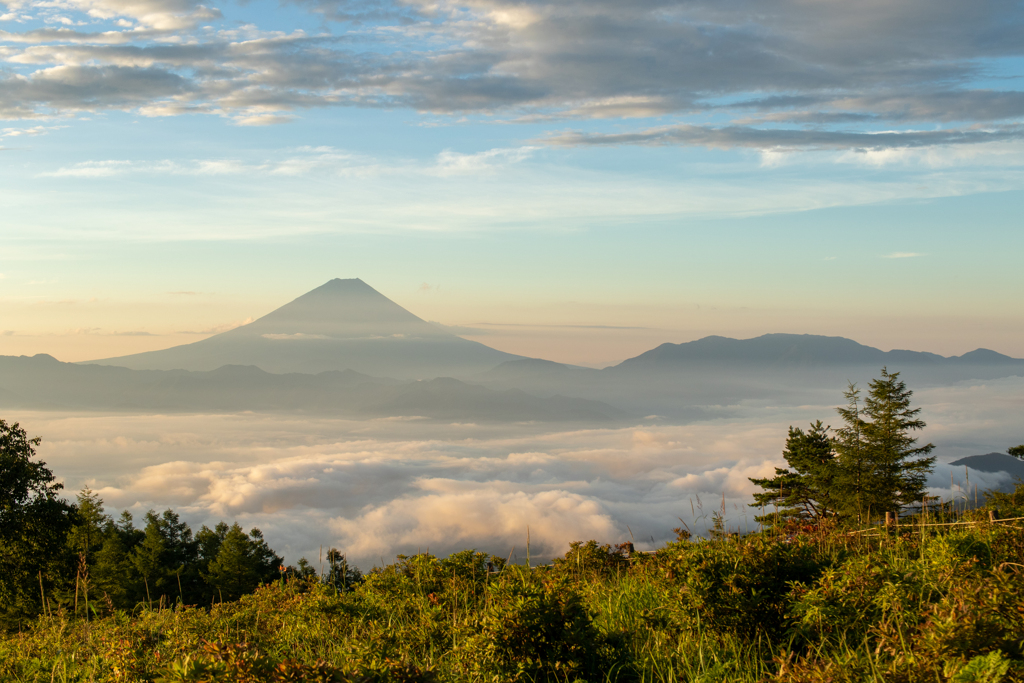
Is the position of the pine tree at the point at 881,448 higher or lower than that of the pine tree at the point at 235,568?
higher

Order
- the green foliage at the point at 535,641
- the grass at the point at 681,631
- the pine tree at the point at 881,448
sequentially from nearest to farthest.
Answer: the grass at the point at 681,631, the green foliage at the point at 535,641, the pine tree at the point at 881,448

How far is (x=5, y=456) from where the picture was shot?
113 ft

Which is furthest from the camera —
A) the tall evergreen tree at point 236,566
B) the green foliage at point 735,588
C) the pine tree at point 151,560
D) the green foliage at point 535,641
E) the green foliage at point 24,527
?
the tall evergreen tree at point 236,566

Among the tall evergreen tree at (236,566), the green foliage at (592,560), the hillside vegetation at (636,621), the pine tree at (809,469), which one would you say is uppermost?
the hillside vegetation at (636,621)

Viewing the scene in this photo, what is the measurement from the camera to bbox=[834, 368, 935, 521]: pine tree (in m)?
43.2

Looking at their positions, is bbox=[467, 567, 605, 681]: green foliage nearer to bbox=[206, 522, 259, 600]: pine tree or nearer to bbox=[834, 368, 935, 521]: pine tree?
bbox=[834, 368, 935, 521]: pine tree

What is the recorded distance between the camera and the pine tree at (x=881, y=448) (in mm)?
43250

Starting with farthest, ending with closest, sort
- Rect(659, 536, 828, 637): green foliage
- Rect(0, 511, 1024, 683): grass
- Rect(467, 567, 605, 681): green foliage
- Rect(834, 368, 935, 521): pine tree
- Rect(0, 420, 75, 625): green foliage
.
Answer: Rect(834, 368, 935, 521): pine tree < Rect(0, 420, 75, 625): green foliage < Rect(659, 536, 828, 637): green foliage < Rect(467, 567, 605, 681): green foliage < Rect(0, 511, 1024, 683): grass

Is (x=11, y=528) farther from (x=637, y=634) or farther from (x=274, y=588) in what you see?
(x=637, y=634)

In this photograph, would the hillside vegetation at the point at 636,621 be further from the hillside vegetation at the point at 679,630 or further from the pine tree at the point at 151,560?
the pine tree at the point at 151,560

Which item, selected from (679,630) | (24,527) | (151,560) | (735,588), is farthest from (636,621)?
(151,560)

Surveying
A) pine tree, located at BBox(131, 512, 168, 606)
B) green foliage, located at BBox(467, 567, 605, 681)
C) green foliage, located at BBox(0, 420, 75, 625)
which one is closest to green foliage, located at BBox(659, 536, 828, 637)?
green foliage, located at BBox(467, 567, 605, 681)

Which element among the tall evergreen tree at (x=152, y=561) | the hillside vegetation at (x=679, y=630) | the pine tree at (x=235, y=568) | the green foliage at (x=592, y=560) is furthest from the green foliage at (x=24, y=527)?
the green foliage at (x=592, y=560)

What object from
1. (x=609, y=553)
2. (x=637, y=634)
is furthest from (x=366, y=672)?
(x=609, y=553)
